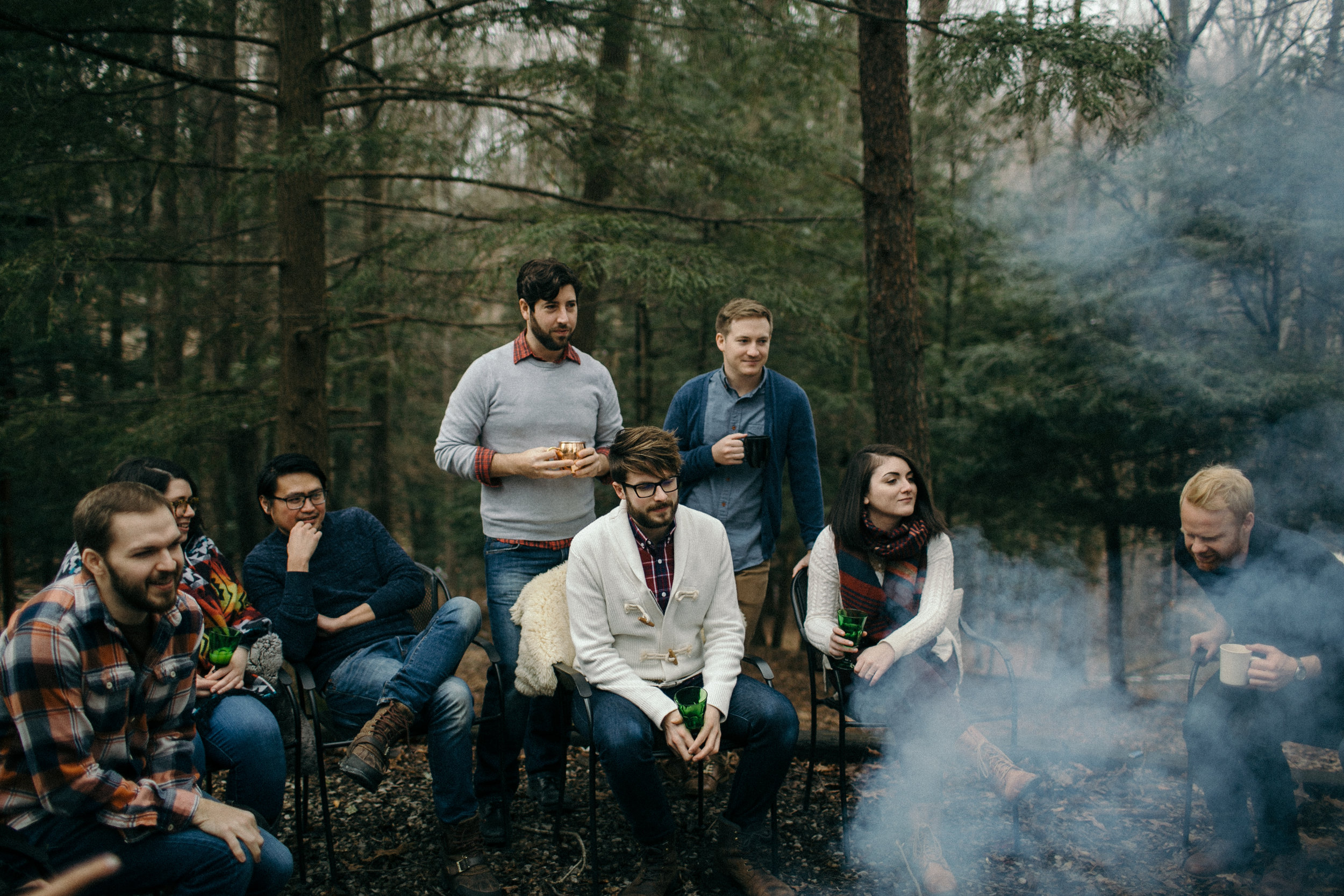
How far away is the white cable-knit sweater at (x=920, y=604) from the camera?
8.84 feet

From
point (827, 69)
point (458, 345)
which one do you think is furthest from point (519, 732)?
point (458, 345)

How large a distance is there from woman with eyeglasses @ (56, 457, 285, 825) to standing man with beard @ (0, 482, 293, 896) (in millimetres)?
378

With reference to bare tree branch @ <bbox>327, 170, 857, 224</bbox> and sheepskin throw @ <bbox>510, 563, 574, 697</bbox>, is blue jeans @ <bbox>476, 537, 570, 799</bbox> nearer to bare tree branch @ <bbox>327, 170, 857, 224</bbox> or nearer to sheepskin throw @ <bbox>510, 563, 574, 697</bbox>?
sheepskin throw @ <bbox>510, 563, 574, 697</bbox>

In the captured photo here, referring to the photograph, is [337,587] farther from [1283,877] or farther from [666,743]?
[1283,877]

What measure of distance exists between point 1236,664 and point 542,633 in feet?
7.31

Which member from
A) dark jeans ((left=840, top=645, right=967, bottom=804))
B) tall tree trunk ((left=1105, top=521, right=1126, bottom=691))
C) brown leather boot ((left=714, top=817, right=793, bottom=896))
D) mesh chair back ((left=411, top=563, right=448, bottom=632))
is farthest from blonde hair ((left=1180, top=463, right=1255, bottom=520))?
tall tree trunk ((left=1105, top=521, right=1126, bottom=691))

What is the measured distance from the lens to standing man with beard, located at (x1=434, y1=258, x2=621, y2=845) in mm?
2830

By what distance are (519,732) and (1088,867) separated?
2013mm

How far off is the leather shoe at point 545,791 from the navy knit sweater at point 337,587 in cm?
76

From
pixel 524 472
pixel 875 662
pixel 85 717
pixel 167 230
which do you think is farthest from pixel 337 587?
pixel 167 230

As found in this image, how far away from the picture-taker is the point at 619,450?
8.36 ft

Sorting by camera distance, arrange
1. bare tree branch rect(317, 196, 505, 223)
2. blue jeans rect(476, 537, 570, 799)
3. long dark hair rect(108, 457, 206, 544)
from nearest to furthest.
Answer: long dark hair rect(108, 457, 206, 544) < blue jeans rect(476, 537, 570, 799) < bare tree branch rect(317, 196, 505, 223)

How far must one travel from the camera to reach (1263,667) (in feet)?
7.98

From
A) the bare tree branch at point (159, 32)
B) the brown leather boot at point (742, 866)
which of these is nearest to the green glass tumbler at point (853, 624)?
the brown leather boot at point (742, 866)
